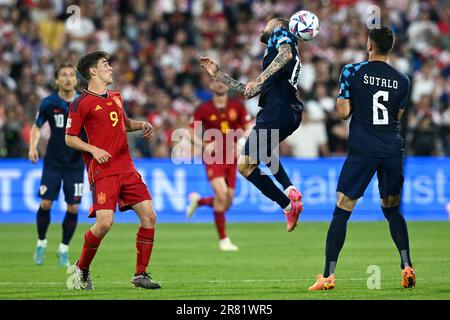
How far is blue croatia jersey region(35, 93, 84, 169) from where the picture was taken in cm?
1495

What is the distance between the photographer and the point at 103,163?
11039mm

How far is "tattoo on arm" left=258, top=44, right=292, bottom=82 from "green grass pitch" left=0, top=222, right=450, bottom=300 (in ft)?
7.68

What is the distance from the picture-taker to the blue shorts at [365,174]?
1095 centimetres

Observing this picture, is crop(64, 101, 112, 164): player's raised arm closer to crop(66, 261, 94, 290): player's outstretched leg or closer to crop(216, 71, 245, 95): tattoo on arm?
crop(66, 261, 94, 290): player's outstretched leg

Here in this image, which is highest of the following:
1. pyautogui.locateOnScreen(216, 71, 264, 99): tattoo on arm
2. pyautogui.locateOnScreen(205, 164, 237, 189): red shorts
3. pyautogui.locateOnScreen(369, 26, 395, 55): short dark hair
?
pyautogui.locateOnScreen(369, 26, 395, 55): short dark hair

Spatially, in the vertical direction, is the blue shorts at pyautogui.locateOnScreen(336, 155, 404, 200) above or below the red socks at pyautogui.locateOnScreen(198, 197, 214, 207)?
above

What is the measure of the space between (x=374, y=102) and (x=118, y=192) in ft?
9.46

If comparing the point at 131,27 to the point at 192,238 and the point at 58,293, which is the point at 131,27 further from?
the point at 58,293

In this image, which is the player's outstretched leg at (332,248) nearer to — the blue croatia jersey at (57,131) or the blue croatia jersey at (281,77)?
the blue croatia jersey at (281,77)

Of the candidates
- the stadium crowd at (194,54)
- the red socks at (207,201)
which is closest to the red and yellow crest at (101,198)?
the red socks at (207,201)

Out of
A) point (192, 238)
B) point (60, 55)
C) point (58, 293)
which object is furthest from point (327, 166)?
point (58, 293)

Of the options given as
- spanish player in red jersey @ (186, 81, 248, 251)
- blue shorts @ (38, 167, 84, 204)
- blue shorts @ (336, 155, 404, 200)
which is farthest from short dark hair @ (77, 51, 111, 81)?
spanish player in red jersey @ (186, 81, 248, 251)

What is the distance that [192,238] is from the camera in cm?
1912
